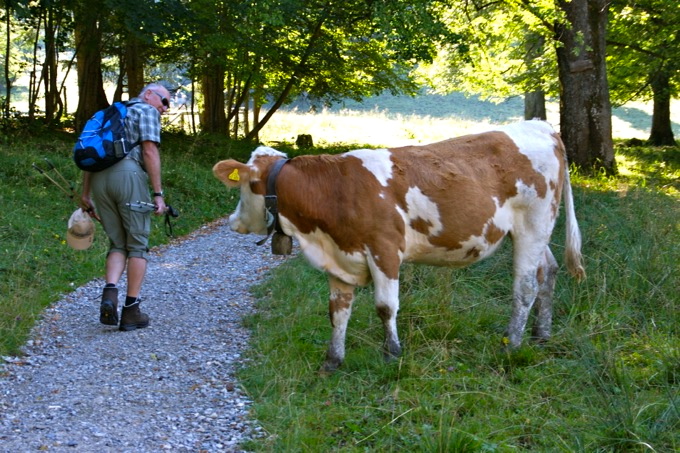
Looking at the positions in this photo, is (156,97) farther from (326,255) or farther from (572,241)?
(572,241)

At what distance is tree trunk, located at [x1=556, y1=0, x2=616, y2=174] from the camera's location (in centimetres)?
1628

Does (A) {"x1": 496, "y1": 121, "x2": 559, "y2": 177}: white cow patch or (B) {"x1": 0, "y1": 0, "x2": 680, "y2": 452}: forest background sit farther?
(A) {"x1": 496, "y1": 121, "x2": 559, "y2": 177}: white cow patch

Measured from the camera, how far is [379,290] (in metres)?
6.00

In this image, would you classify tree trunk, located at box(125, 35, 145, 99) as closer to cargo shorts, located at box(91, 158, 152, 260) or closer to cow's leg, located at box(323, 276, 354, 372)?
cargo shorts, located at box(91, 158, 152, 260)

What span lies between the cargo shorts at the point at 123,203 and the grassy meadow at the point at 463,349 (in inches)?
47.6

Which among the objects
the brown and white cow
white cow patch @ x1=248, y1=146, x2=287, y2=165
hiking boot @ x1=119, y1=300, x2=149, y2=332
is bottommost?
hiking boot @ x1=119, y1=300, x2=149, y2=332

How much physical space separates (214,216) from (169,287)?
5.40 meters

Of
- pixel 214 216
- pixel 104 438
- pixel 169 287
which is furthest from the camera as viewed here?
pixel 214 216

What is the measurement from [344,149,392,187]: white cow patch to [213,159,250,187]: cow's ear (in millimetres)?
864

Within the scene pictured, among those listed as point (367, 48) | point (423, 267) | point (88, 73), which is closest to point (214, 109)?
point (367, 48)

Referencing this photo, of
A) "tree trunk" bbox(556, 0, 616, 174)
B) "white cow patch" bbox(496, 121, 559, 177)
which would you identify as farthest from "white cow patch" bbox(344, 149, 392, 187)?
"tree trunk" bbox(556, 0, 616, 174)

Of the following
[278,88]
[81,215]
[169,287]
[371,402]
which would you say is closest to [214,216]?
[169,287]

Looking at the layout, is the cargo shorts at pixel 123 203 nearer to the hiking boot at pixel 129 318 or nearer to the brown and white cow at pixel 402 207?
the hiking boot at pixel 129 318

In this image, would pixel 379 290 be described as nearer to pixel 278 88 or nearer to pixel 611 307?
pixel 611 307
